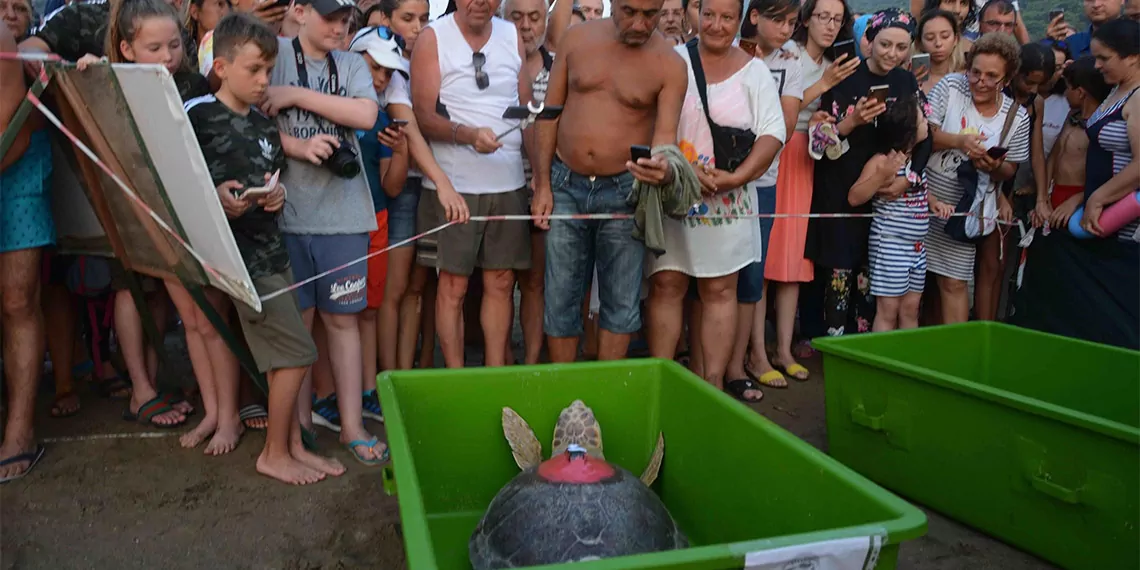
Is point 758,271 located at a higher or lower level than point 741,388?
higher

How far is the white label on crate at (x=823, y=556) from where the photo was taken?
52.7 inches

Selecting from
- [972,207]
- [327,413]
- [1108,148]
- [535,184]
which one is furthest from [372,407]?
[1108,148]

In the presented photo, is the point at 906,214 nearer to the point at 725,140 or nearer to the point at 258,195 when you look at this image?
the point at 725,140

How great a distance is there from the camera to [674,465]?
2330 millimetres

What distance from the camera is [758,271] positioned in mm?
3699

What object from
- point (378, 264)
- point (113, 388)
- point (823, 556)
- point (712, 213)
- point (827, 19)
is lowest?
point (113, 388)

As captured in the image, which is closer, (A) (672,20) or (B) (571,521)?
(B) (571,521)

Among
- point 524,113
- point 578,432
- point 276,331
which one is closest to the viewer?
point 578,432

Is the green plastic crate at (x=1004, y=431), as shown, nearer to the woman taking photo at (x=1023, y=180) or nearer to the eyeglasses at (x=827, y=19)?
the woman taking photo at (x=1023, y=180)

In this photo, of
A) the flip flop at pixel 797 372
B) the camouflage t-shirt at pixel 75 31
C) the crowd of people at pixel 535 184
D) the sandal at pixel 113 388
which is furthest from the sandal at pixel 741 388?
the camouflage t-shirt at pixel 75 31

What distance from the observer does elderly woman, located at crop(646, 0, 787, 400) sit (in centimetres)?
321

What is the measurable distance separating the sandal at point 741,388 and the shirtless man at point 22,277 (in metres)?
2.73

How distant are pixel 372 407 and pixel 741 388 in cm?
162

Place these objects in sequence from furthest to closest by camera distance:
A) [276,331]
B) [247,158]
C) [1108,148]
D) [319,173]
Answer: [1108,148] → [319,173] → [276,331] → [247,158]
